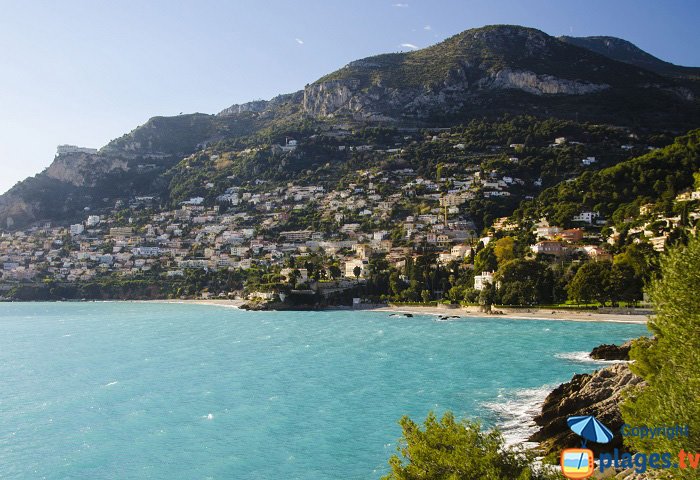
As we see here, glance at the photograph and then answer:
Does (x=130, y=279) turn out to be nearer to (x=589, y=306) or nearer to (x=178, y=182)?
(x=178, y=182)

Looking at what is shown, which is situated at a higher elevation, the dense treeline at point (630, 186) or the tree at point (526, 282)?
the dense treeline at point (630, 186)

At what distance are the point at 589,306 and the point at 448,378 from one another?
28.1 meters

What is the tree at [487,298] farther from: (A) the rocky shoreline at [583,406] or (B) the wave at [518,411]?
(A) the rocky shoreline at [583,406]

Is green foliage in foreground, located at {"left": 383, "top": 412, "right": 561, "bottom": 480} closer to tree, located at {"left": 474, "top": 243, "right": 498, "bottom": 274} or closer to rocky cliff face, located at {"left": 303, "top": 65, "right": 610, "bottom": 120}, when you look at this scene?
tree, located at {"left": 474, "top": 243, "right": 498, "bottom": 274}

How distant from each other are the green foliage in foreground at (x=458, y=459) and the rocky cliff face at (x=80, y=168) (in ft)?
480

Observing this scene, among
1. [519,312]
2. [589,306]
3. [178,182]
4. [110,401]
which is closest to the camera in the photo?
[110,401]

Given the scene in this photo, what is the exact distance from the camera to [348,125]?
471 feet

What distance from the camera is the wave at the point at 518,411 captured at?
18.6m

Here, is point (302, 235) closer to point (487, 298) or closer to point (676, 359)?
point (487, 298)

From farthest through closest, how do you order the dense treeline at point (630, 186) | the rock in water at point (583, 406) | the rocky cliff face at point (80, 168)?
the rocky cliff face at point (80, 168) < the dense treeline at point (630, 186) < the rock in water at point (583, 406)

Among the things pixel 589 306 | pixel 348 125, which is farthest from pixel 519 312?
pixel 348 125

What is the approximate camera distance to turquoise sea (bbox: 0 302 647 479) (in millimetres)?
19188

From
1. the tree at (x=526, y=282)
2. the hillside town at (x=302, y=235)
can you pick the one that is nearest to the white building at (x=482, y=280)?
the hillside town at (x=302, y=235)

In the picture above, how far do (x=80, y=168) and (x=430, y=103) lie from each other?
84634 millimetres
